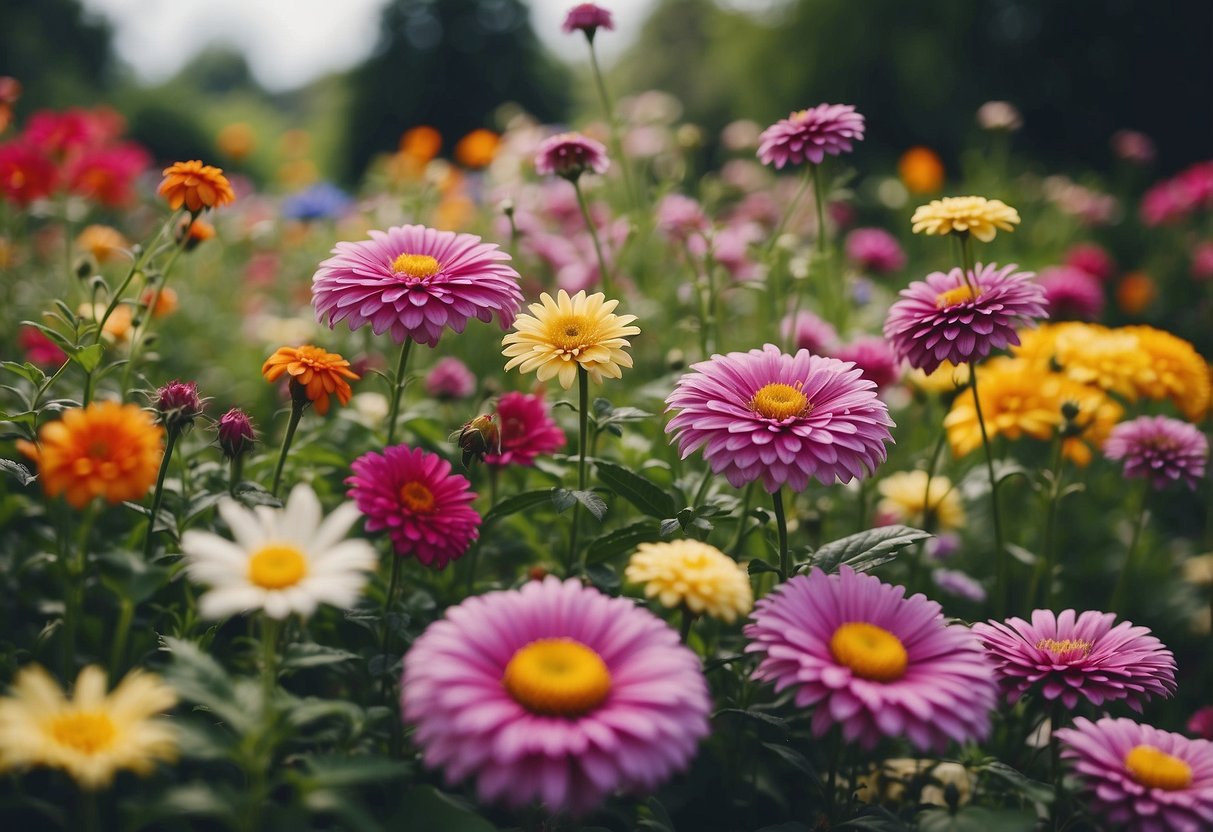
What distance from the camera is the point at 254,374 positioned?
3537 millimetres

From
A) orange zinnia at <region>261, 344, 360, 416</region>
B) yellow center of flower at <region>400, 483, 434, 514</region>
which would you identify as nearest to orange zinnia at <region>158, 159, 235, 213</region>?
orange zinnia at <region>261, 344, 360, 416</region>

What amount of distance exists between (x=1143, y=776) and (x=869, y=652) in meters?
0.46

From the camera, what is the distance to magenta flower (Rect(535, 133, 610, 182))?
215 cm

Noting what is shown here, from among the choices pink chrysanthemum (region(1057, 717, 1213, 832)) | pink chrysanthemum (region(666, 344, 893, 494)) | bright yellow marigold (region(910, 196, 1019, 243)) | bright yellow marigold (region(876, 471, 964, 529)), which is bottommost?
pink chrysanthemum (region(1057, 717, 1213, 832))

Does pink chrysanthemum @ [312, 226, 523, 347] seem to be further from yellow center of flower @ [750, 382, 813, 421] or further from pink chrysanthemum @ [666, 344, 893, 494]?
yellow center of flower @ [750, 382, 813, 421]

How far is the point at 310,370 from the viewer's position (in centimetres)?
164

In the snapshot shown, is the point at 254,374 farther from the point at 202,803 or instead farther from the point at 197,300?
the point at 202,803

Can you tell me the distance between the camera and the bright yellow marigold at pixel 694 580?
4.43 ft

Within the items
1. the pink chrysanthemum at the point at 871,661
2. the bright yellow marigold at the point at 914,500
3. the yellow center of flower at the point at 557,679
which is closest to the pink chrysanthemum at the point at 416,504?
the yellow center of flower at the point at 557,679

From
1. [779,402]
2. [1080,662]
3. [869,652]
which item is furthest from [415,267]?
[1080,662]

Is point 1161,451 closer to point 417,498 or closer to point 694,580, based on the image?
point 694,580

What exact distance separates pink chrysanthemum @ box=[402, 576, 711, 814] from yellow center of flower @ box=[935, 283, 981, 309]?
963mm

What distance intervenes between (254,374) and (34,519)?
1.35m

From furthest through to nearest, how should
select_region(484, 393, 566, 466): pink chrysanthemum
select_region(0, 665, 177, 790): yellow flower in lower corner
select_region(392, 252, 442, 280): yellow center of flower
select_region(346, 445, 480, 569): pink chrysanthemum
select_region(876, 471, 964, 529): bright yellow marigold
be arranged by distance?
1. select_region(876, 471, 964, 529): bright yellow marigold
2. select_region(484, 393, 566, 466): pink chrysanthemum
3. select_region(392, 252, 442, 280): yellow center of flower
4. select_region(346, 445, 480, 569): pink chrysanthemum
5. select_region(0, 665, 177, 790): yellow flower in lower corner
